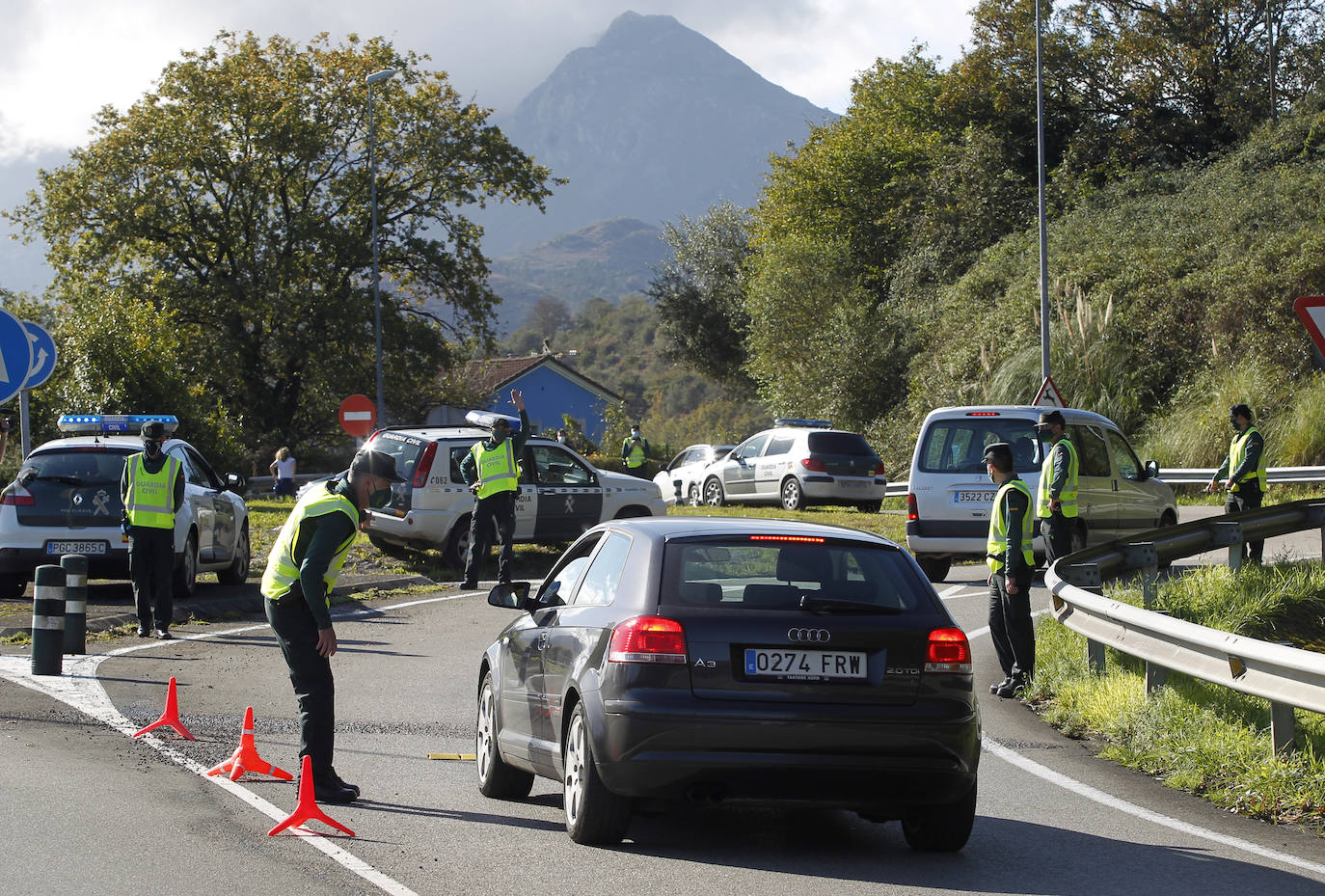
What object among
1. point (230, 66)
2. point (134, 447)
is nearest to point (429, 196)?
point (230, 66)

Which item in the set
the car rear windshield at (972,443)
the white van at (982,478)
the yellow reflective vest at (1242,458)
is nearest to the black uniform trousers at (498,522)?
the white van at (982,478)

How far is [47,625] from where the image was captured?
11.0 metres

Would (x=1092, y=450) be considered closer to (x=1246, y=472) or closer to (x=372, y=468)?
(x=1246, y=472)

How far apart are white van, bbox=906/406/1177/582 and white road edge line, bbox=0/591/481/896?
6.36 meters

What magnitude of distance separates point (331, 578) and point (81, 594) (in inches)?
228

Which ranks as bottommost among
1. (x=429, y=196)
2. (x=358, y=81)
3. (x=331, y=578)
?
(x=331, y=578)

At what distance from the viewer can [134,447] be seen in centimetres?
1574

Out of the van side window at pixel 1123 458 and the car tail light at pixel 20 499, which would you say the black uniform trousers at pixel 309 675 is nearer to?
the car tail light at pixel 20 499

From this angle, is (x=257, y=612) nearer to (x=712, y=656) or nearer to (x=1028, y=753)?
(x=1028, y=753)

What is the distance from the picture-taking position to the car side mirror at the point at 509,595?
7.11 m

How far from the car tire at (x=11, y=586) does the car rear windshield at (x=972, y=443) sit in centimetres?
983

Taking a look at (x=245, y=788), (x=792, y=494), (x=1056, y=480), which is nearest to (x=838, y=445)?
(x=792, y=494)

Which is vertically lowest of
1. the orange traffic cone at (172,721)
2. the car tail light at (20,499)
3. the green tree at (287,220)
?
the orange traffic cone at (172,721)

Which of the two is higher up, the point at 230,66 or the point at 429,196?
the point at 230,66
